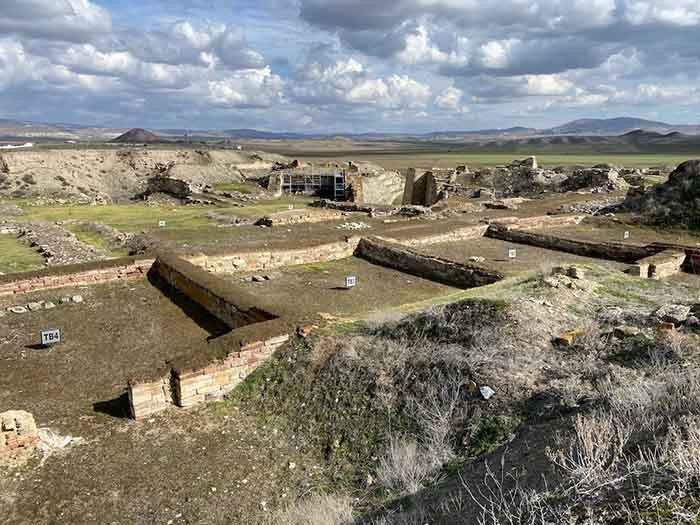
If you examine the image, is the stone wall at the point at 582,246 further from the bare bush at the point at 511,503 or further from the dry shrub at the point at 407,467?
the bare bush at the point at 511,503

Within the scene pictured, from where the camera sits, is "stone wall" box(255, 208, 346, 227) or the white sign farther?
"stone wall" box(255, 208, 346, 227)

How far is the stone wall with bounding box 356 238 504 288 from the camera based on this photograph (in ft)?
43.0

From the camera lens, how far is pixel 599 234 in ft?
66.0

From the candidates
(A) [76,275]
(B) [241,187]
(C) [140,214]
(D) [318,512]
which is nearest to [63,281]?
(A) [76,275]

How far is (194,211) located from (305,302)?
65.0 ft

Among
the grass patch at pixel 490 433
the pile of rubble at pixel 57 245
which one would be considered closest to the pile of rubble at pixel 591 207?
the pile of rubble at pixel 57 245

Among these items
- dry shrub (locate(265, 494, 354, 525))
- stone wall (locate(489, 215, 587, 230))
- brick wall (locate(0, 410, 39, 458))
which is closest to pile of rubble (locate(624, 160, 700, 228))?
stone wall (locate(489, 215, 587, 230))

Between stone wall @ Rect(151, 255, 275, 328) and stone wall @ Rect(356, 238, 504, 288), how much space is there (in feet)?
18.7

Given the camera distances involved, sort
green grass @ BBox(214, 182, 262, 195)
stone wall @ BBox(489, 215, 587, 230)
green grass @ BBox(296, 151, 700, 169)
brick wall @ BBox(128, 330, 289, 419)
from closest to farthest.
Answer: brick wall @ BBox(128, 330, 289, 419) → stone wall @ BBox(489, 215, 587, 230) → green grass @ BBox(214, 182, 262, 195) → green grass @ BBox(296, 151, 700, 169)

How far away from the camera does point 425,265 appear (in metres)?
14.8

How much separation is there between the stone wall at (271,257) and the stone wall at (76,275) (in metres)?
1.45

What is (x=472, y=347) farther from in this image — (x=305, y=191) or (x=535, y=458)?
(x=305, y=191)

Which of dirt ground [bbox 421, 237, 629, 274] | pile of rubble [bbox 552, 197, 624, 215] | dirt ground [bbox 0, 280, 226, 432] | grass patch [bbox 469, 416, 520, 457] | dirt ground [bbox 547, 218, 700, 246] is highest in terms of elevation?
pile of rubble [bbox 552, 197, 624, 215]

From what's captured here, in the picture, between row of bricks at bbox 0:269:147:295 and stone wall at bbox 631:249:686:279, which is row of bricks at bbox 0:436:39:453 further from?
stone wall at bbox 631:249:686:279
